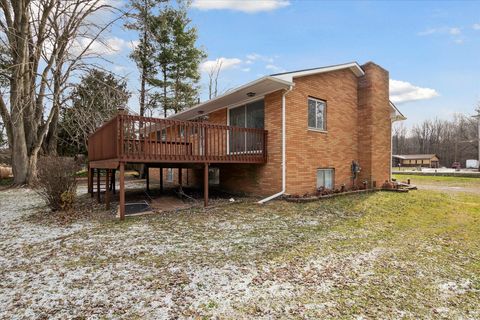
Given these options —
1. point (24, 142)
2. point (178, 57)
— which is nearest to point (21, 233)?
point (24, 142)

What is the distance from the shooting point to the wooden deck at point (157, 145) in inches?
268

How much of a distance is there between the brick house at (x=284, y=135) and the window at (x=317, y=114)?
0.12 feet

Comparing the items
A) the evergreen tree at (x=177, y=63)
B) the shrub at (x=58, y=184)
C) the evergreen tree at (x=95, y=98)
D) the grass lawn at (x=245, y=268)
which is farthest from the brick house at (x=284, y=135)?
the evergreen tree at (x=177, y=63)

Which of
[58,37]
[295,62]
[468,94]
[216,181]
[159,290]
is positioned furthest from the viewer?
[468,94]

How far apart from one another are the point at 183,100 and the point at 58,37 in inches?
492

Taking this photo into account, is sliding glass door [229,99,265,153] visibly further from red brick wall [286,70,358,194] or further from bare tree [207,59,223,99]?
bare tree [207,59,223,99]

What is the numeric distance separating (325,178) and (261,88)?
14.0 ft

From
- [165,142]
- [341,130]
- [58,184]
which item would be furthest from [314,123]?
[58,184]

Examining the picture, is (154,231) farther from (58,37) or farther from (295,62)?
(295,62)

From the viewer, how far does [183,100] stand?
24.3 meters

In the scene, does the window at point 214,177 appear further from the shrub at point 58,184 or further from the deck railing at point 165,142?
the shrub at point 58,184

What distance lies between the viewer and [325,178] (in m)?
10.6

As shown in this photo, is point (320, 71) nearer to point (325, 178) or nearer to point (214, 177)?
point (325, 178)

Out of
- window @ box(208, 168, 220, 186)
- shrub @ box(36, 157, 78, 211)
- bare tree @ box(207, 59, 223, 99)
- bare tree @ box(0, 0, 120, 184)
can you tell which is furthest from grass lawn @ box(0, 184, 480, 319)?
bare tree @ box(207, 59, 223, 99)
